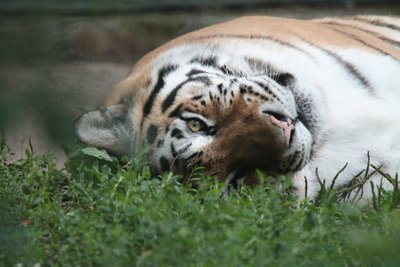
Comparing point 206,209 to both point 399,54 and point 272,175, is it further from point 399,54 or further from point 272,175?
point 399,54

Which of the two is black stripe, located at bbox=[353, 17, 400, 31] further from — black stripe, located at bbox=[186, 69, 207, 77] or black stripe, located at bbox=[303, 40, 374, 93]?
black stripe, located at bbox=[186, 69, 207, 77]

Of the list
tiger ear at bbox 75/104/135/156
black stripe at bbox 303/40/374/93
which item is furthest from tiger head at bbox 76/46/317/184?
black stripe at bbox 303/40/374/93

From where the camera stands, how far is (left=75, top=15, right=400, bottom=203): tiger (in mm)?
3576

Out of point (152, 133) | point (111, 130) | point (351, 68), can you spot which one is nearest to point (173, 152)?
point (152, 133)

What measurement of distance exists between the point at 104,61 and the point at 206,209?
13.3 feet

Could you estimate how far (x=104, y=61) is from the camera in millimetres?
6691

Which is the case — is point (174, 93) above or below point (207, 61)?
below

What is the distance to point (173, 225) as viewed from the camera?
8.39 feet

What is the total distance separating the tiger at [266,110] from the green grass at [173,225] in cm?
15

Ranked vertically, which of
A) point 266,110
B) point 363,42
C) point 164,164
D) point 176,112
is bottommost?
point 164,164

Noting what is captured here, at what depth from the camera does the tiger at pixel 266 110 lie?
11.7 ft

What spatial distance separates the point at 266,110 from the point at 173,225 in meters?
1.15

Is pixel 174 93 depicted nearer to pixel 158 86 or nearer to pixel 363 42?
pixel 158 86

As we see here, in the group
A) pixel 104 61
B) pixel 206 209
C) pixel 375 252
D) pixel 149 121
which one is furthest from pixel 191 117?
pixel 104 61
